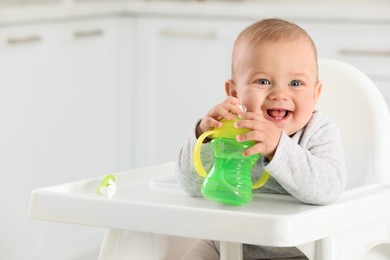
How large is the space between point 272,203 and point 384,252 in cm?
31

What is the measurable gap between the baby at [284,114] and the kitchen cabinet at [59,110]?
1339 mm

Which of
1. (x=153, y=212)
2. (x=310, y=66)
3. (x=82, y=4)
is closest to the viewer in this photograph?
(x=153, y=212)

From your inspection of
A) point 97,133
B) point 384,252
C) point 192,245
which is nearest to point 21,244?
point 97,133

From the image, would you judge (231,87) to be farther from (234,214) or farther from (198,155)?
(234,214)

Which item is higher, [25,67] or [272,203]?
[25,67]

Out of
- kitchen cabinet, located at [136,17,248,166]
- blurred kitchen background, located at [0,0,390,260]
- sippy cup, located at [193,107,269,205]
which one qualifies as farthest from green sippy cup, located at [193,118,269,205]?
kitchen cabinet, located at [136,17,248,166]

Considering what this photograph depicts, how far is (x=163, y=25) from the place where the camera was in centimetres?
322

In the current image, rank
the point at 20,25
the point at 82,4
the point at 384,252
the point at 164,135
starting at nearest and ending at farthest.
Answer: the point at 384,252 < the point at 20,25 < the point at 82,4 < the point at 164,135

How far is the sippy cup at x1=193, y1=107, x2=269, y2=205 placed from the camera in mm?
1322

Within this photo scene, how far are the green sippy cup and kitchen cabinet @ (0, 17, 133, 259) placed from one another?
1452 millimetres

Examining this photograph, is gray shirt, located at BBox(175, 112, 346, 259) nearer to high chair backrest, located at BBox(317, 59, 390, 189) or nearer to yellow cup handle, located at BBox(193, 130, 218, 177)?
yellow cup handle, located at BBox(193, 130, 218, 177)

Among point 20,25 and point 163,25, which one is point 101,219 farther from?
point 163,25

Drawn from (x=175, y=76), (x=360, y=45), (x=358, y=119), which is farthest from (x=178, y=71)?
(x=358, y=119)

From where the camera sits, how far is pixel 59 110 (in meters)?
2.96
